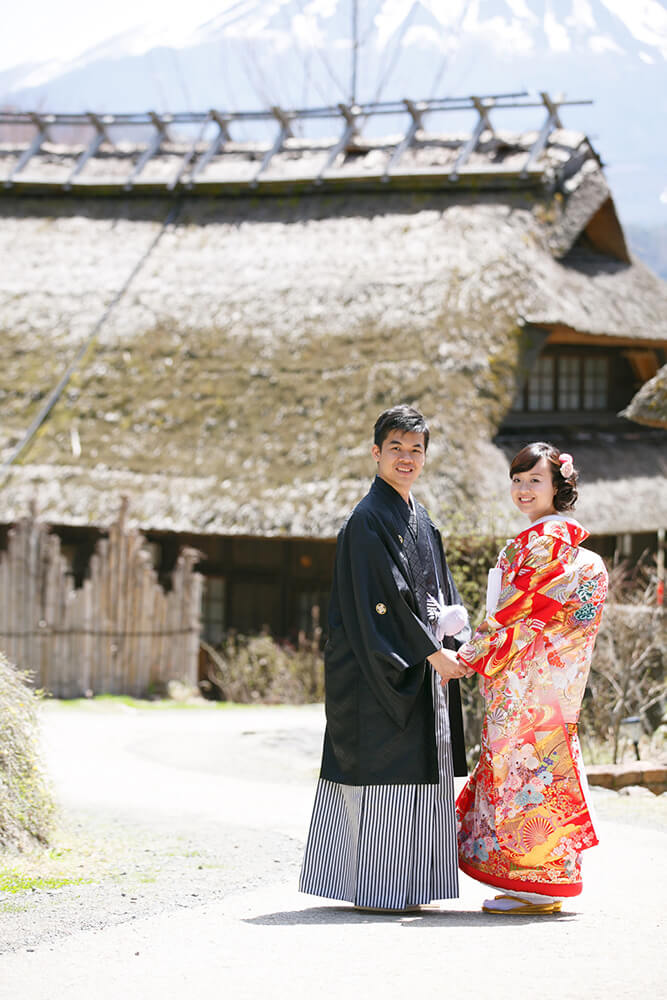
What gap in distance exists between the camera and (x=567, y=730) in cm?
413

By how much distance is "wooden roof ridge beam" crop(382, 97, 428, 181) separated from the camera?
14406 millimetres

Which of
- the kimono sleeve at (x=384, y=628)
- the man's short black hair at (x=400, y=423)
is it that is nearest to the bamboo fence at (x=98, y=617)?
the man's short black hair at (x=400, y=423)

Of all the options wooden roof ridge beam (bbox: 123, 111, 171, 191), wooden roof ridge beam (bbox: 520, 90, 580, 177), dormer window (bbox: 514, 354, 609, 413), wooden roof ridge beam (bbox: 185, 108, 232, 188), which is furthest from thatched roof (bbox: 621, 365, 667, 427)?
wooden roof ridge beam (bbox: 123, 111, 171, 191)

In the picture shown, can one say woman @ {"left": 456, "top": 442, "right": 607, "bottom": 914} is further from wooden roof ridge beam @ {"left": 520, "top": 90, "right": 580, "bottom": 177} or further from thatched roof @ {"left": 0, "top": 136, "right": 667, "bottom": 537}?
wooden roof ridge beam @ {"left": 520, "top": 90, "right": 580, "bottom": 177}

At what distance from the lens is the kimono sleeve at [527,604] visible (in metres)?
4.09

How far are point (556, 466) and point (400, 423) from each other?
551mm

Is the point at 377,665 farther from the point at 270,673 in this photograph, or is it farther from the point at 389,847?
the point at 270,673

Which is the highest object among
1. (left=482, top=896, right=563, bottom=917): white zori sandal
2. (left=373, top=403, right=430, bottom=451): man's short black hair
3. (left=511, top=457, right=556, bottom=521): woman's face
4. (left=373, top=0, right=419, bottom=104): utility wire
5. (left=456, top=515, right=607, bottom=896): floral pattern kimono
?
(left=373, top=0, right=419, bottom=104): utility wire

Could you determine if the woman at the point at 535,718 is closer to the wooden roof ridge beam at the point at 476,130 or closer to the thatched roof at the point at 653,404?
the thatched roof at the point at 653,404

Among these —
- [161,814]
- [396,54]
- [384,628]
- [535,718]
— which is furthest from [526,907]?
[396,54]

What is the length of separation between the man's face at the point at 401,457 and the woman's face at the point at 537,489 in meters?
A: 0.35

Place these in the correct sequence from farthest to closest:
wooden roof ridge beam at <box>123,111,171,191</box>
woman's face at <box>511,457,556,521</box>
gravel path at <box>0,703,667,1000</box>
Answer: wooden roof ridge beam at <box>123,111,171,191</box> < woman's face at <box>511,457,556,521</box> < gravel path at <box>0,703,667,1000</box>

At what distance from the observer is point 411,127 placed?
14.8m

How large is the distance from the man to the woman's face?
0.39m
